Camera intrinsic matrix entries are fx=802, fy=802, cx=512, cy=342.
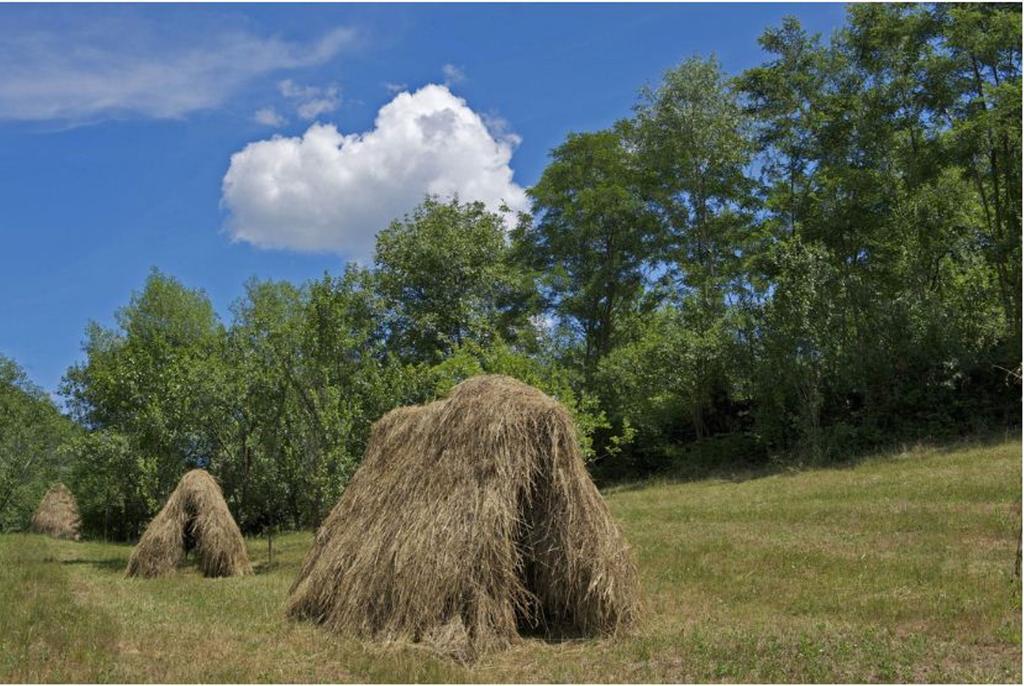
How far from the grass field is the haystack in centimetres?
62

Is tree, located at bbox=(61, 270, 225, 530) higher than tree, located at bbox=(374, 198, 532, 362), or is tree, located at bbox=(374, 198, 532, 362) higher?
tree, located at bbox=(374, 198, 532, 362)

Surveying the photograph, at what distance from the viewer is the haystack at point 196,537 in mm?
19703

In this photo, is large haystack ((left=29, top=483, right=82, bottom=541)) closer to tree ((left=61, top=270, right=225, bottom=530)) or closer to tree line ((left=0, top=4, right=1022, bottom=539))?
tree line ((left=0, top=4, right=1022, bottom=539))

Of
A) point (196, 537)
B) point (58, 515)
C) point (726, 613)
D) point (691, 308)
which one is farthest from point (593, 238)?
point (58, 515)

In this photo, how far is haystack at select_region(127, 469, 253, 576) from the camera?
1970 cm

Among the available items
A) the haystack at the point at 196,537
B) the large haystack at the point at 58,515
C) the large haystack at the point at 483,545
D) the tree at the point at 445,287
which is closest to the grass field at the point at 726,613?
the large haystack at the point at 483,545

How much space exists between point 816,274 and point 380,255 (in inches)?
834

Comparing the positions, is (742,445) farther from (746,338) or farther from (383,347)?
(383,347)

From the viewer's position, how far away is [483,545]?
32.4ft

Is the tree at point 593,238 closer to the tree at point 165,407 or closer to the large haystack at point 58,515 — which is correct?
the tree at point 165,407

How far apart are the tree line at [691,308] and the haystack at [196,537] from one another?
7.47 ft

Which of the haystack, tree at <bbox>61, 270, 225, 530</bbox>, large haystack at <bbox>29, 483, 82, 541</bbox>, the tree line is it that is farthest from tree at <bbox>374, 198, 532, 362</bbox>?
large haystack at <bbox>29, 483, 82, 541</bbox>

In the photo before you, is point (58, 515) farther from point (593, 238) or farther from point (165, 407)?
point (593, 238)

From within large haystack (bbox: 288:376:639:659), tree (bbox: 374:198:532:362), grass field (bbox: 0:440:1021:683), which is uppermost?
tree (bbox: 374:198:532:362)
